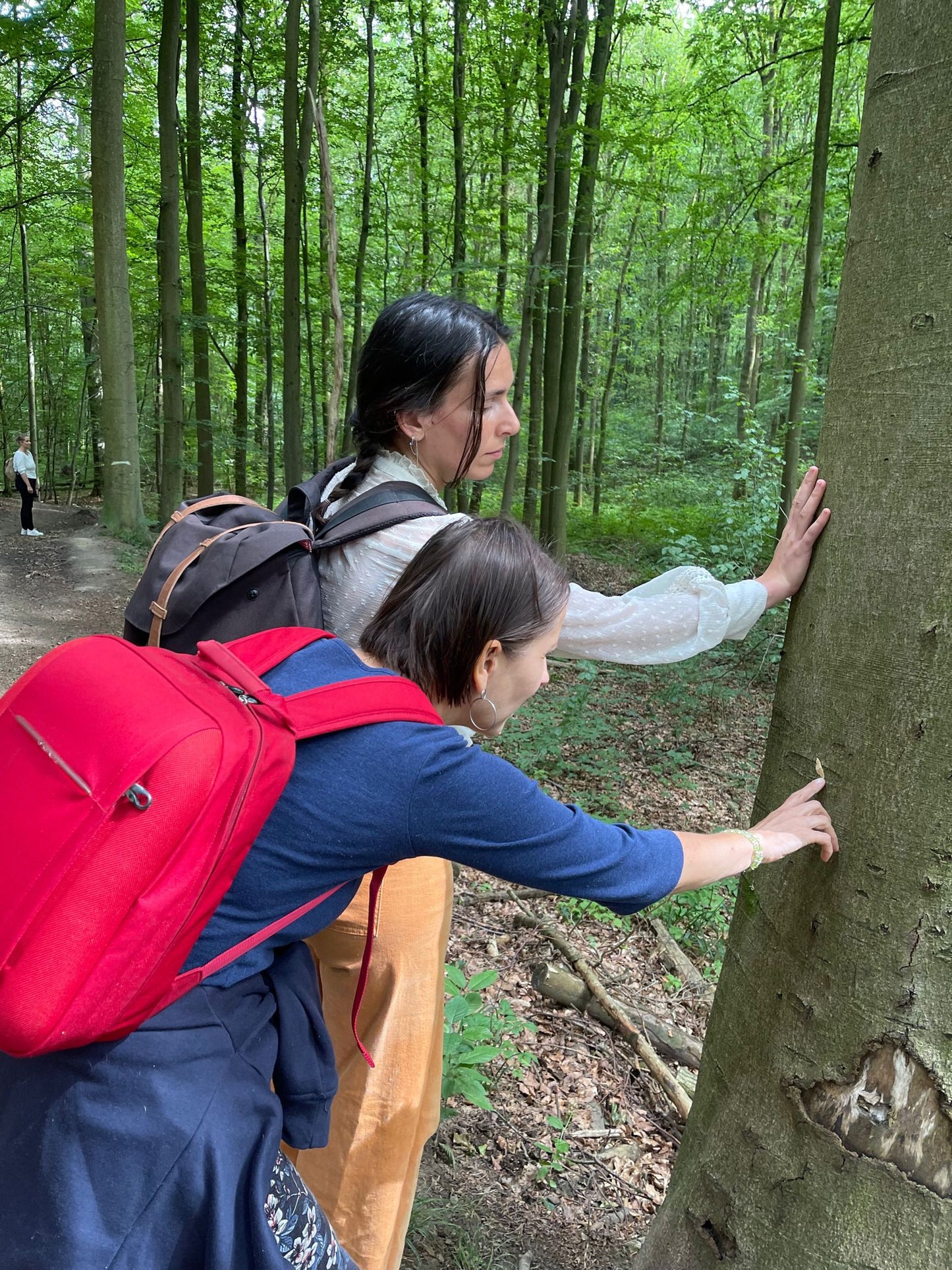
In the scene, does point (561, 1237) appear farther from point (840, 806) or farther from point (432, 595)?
point (432, 595)

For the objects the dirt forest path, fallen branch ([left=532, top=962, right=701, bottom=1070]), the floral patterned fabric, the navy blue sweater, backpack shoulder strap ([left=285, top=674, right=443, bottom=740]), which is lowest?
the dirt forest path

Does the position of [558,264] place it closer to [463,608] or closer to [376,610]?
[376,610]

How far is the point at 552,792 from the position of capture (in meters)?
5.11

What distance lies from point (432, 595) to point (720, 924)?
10.4 ft

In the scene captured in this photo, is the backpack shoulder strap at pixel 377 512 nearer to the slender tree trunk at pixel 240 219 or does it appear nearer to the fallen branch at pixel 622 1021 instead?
the fallen branch at pixel 622 1021

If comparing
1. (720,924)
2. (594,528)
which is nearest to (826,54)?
(720,924)

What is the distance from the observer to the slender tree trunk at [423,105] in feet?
36.0

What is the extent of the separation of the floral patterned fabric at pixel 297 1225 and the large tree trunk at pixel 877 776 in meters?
0.75

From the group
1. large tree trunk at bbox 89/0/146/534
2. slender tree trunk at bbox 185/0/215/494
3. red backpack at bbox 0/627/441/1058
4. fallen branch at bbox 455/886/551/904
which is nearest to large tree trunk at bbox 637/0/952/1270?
red backpack at bbox 0/627/441/1058

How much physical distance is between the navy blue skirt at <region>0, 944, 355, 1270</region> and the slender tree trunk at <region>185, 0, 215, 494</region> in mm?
10141

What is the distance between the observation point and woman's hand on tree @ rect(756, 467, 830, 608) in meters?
1.41

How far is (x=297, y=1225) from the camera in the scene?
1.11 metres

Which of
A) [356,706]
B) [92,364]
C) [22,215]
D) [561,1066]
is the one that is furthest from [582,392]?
[356,706]

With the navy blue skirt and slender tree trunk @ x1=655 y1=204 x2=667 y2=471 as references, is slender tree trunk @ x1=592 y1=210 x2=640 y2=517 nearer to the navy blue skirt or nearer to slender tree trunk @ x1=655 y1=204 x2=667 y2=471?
slender tree trunk @ x1=655 y1=204 x2=667 y2=471
